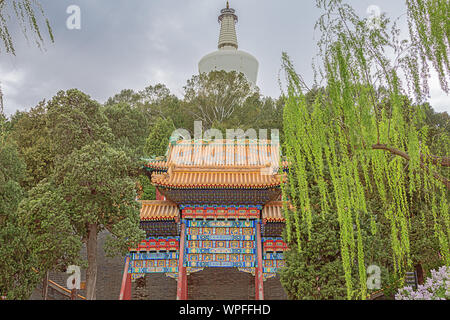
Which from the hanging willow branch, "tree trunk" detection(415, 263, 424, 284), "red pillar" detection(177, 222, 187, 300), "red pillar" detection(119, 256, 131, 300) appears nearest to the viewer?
the hanging willow branch

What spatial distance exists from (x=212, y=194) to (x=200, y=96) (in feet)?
48.4

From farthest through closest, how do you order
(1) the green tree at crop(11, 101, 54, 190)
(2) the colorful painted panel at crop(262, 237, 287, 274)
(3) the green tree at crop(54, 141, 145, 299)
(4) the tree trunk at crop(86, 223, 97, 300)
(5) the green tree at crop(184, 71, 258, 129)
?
(5) the green tree at crop(184, 71, 258, 129), (1) the green tree at crop(11, 101, 54, 190), (2) the colorful painted panel at crop(262, 237, 287, 274), (4) the tree trunk at crop(86, 223, 97, 300), (3) the green tree at crop(54, 141, 145, 299)

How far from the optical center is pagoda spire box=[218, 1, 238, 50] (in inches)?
1388

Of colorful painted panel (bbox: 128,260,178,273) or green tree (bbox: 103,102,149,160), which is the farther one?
green tree (bbox: 103,102,149,160)

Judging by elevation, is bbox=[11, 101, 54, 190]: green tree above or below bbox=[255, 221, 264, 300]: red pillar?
above

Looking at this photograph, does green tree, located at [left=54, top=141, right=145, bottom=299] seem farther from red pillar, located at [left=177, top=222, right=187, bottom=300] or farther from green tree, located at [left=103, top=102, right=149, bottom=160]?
green tree, located at [left=103, top=102, right=149, bottom=160]

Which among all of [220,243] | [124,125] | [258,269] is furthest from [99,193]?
[124,125]

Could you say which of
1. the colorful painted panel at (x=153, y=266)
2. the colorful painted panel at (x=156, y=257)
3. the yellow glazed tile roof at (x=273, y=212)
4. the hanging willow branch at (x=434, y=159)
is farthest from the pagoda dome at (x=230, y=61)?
the hanging willow branch at (x=434, y=159)

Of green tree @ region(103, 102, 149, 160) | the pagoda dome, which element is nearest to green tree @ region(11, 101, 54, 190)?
green tree @ region(103, 102, 149, 160)

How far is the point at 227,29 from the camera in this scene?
36188mm

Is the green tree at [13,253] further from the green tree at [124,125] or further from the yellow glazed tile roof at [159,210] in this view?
the green tree at [124,125]

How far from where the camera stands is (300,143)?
14.7ft

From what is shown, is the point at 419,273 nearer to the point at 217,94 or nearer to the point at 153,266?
the point at 153,266
